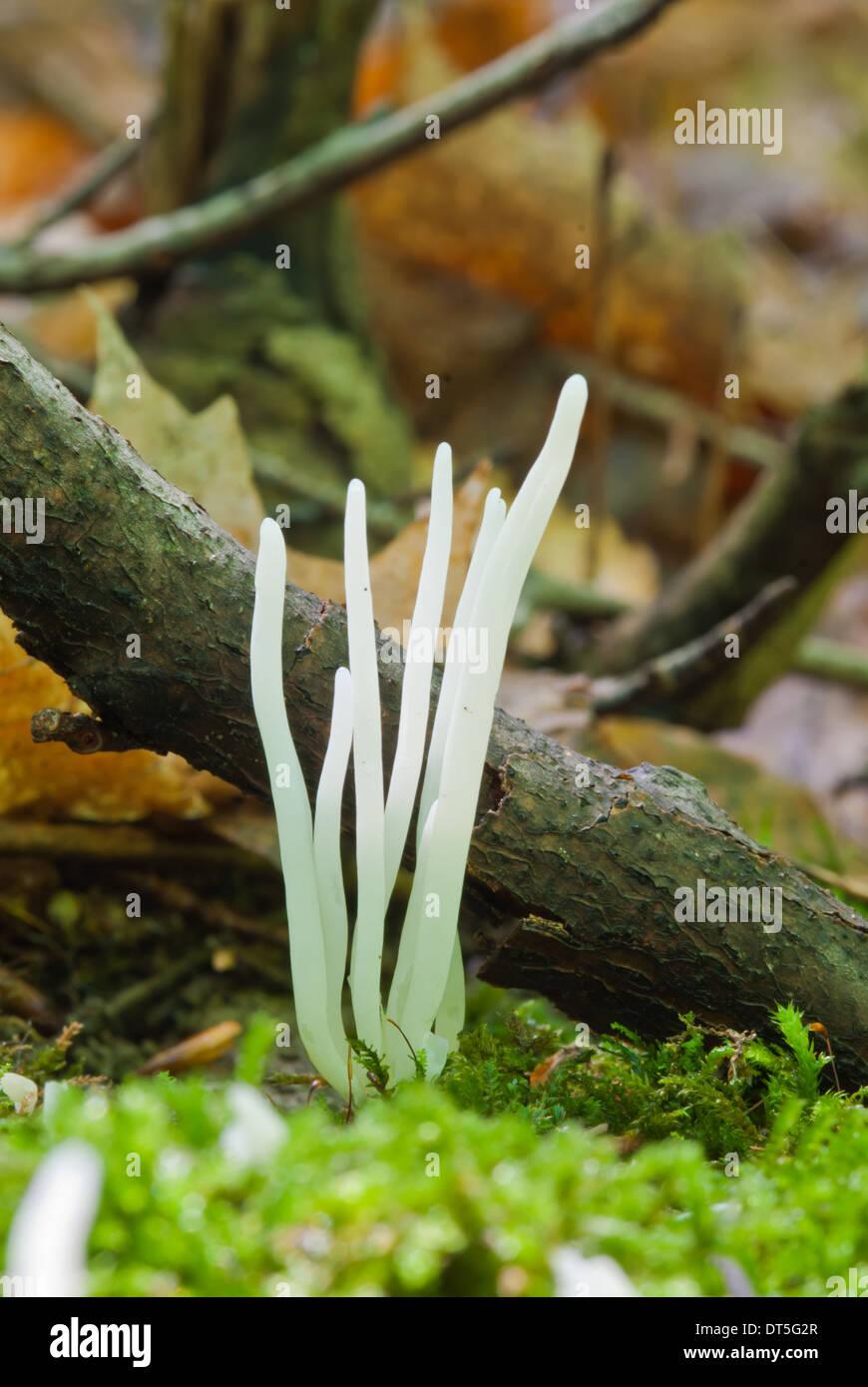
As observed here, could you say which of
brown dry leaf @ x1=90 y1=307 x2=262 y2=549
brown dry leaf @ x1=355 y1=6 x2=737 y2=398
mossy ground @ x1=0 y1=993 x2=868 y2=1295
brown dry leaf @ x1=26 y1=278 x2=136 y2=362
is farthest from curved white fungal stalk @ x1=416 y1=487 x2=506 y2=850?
brown dry leaf @ x1=355 y1=6 x2=737 y2=398

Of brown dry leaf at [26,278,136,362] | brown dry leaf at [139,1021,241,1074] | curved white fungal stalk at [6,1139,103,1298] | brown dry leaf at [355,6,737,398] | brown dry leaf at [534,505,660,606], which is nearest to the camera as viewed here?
curved white fungal stalk at [6,1139,103,1298]

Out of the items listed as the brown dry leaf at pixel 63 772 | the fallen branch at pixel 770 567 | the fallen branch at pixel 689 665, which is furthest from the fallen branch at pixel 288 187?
the brown dry leaf at pixel 63 772

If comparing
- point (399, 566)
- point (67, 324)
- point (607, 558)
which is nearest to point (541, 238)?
point (607, 558)

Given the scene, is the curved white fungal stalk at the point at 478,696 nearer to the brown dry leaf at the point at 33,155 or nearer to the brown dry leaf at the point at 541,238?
the brown dry leaf at the point at 541,238

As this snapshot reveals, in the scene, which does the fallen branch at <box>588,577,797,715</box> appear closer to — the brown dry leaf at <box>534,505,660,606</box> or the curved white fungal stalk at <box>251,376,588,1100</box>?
the curved white fungal stalk at <box>251,376,588,1100</box>

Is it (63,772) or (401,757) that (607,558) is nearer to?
(63,772)

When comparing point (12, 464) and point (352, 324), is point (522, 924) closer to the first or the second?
point (12, 464)
